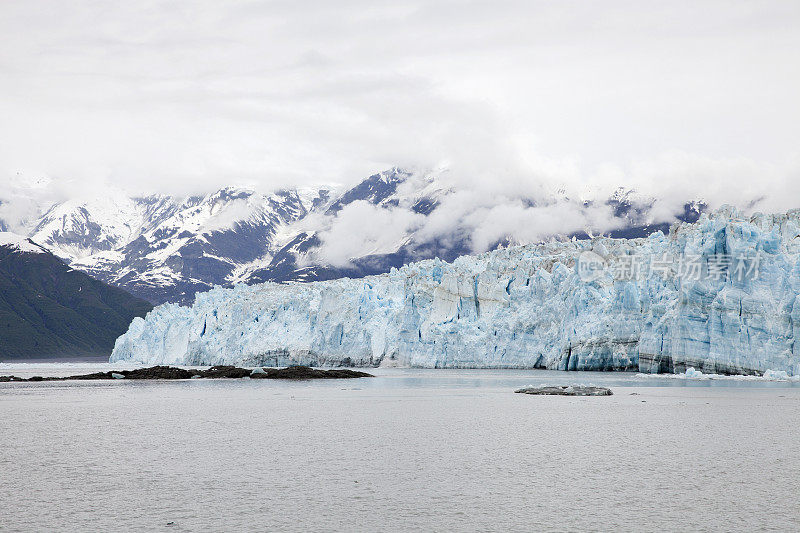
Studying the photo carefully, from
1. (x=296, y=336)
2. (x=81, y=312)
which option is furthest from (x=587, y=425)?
(x=81, y=312)

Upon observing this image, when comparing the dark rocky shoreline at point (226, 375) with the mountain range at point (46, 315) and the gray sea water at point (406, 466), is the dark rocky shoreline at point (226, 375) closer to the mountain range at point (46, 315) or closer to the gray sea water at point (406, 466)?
the gray sea water at point (406, 466)

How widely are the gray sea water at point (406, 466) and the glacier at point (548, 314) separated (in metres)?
13.7

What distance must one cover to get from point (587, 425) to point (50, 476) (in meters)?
17.9

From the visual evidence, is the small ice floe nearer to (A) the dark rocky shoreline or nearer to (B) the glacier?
(B) the glacier

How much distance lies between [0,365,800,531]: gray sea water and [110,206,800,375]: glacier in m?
13.7

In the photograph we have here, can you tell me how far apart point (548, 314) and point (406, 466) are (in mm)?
47110

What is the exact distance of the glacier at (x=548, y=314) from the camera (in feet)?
162

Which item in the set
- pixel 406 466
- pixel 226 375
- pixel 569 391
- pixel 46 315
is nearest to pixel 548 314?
pixel 569 391

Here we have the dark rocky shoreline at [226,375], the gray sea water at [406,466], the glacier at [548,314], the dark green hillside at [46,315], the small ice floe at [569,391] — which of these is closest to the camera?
the gray sea water at [406,466]

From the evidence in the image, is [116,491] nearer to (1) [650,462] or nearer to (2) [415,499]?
(2) [415,499]

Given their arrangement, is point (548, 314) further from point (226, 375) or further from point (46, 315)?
point (46, 315)

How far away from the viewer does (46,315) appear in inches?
7077

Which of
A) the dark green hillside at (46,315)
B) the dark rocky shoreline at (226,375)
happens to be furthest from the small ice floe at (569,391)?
the dark green hillside at (46,315)

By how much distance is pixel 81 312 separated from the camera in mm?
191250
